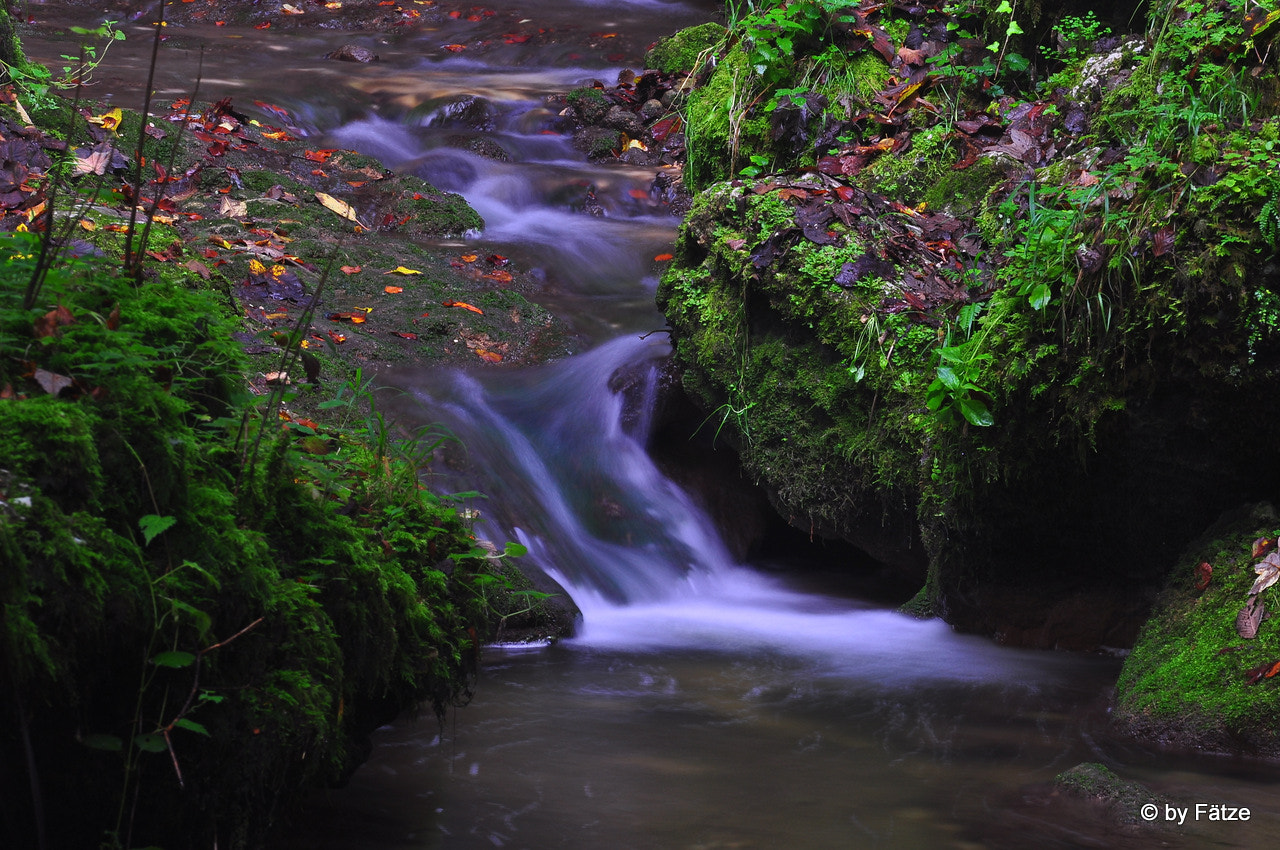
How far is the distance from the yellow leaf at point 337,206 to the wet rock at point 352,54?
207 inches

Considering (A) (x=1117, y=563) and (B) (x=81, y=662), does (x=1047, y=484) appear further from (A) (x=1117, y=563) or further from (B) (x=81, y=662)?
(B) (x=81, y=662)

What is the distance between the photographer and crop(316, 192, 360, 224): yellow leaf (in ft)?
25.5

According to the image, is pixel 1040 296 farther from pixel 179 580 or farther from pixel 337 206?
pixel 337 206

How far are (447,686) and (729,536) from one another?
3771 mm

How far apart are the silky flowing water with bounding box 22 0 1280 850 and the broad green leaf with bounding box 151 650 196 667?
931 mm

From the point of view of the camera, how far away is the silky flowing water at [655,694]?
3012mm

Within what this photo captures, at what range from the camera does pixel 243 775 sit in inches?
84.6

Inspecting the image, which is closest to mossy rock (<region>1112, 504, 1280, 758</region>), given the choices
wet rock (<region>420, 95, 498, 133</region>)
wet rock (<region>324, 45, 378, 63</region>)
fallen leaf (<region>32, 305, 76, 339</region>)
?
fallen leaf (<region>32, 305, 76, 339</region>)

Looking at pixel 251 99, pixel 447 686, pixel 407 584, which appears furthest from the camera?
pixel 251 99

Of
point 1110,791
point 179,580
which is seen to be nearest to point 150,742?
point 179,580

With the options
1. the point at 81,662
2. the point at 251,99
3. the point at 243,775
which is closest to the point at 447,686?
the point at 243,775

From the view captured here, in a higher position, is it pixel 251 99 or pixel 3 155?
pixel 251 99

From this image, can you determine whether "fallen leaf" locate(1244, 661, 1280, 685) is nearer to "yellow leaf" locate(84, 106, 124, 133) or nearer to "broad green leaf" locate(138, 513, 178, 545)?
"broad green leaf" locate(138, 513, 178, 545)

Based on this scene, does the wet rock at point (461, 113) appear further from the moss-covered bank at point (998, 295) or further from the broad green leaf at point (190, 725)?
the broad green leaf at point (190, 725)
